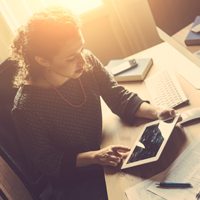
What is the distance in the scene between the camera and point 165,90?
1599mm

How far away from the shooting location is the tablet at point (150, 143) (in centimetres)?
122

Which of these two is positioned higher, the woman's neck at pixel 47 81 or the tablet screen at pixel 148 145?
the woman's neck at pixel 47 81

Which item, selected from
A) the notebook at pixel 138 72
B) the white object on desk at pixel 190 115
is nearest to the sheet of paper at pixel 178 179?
the white object on desk at pixel 190 115

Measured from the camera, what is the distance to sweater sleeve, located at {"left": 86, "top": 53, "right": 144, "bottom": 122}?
1.56 meters

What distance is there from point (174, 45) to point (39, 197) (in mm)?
997

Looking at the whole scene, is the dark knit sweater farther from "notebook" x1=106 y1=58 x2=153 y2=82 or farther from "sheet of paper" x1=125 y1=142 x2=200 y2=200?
"sheet of paper" x1=125 y1=142 x2=200 y2=200

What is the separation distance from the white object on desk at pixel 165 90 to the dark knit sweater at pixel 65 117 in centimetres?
9

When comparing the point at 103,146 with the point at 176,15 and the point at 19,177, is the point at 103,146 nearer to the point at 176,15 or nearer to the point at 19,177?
the point at 19,177

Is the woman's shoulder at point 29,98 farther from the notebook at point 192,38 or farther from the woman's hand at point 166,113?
the notebook at point 192,38

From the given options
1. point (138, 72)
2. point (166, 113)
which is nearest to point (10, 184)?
point (166, 113)

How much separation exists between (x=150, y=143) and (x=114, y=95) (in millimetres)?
436

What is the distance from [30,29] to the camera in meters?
1.44

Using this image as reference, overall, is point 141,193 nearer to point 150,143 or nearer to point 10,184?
point 150,143

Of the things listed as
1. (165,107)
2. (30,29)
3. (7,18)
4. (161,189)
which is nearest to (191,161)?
(161,189)
